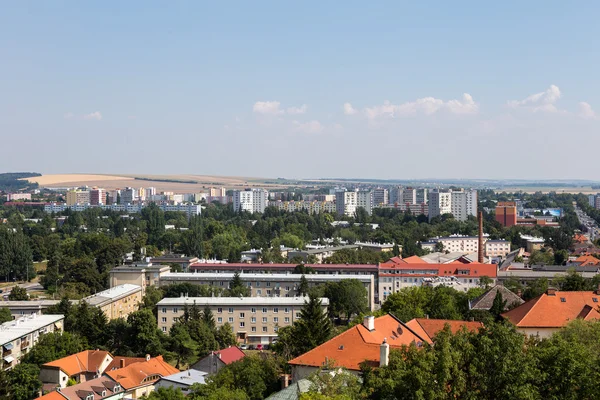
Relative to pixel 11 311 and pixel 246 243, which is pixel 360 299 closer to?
pixel 11 311

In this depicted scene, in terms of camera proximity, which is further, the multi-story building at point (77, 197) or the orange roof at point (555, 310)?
the multi-story building at point (77, 197)

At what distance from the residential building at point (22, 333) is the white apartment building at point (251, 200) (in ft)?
304

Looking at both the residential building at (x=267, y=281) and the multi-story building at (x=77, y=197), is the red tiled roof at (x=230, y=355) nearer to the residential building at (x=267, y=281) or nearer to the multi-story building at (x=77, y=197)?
the residential building at (x=267, y=281)

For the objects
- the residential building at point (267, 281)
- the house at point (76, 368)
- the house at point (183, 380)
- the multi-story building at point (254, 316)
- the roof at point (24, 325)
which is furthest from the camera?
the residential building at point (267, 281)

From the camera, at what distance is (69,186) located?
650ft

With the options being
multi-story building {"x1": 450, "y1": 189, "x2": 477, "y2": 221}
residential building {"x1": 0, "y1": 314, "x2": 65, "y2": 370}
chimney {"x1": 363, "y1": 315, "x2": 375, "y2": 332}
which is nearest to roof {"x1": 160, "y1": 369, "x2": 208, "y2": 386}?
chimney {"x1": 363, "y1": 315, "x2": 375, "y2": 332}

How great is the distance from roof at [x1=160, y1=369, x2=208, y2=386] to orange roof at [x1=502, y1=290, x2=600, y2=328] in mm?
9154

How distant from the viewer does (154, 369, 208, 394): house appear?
21.3m

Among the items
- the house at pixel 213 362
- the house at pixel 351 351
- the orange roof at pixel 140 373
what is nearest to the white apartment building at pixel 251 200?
the orange roof at pixel 140 373

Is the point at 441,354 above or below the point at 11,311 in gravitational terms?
above

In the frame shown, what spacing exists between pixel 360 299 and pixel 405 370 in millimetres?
Result: 22899

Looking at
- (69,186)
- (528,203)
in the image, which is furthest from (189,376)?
(69,186)

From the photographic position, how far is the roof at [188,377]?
2158cm

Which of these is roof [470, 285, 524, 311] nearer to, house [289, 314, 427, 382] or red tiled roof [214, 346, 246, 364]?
red tiled roof [214, 346, 246, 364]
